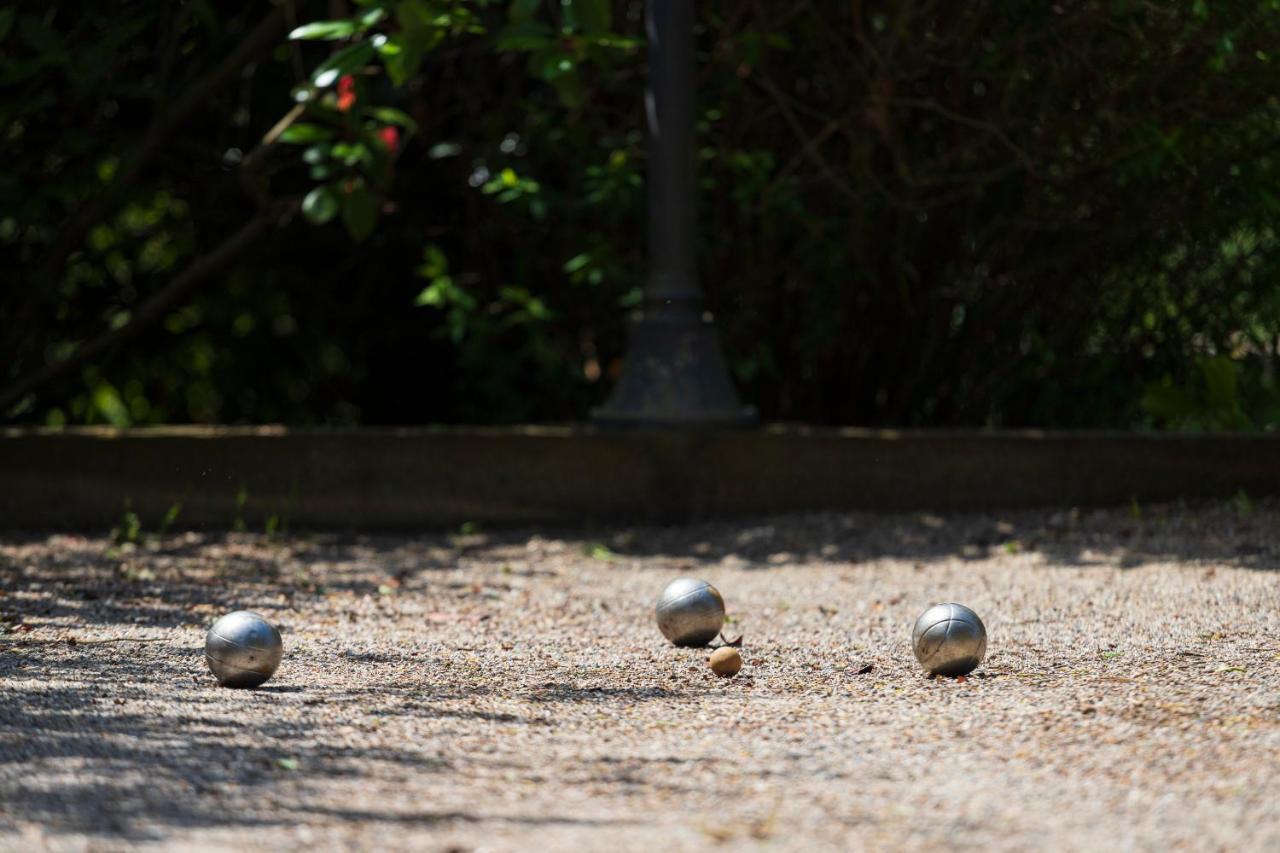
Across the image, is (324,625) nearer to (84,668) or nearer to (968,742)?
(84,668)

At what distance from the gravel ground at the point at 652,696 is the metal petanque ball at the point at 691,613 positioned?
61 millimetres

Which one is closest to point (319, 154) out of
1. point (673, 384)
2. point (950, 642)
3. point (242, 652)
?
point (673, 384)

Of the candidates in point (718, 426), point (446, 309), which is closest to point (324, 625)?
point (718, 426)

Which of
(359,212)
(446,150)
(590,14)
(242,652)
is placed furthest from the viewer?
(446,150)

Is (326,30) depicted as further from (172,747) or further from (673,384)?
(172,747)

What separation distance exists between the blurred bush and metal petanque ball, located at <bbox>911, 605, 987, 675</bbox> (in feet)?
8.98

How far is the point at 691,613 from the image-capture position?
4.48 metres

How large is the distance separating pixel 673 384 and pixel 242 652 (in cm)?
304

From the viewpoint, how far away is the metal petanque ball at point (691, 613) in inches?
177

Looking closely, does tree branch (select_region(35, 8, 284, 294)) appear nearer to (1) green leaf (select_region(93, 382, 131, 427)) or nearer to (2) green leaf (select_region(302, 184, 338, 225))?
(2) green leaf (select_region(302, 184, 338, 225))

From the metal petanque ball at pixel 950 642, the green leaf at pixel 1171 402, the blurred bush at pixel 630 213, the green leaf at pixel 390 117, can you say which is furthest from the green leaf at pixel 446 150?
the metal petanque ball at pixel 950 642

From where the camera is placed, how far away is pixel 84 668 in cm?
423

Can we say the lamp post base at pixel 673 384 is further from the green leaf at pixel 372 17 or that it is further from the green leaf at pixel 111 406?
the green leaf at pixel 111 406

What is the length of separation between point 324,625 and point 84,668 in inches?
34.1
